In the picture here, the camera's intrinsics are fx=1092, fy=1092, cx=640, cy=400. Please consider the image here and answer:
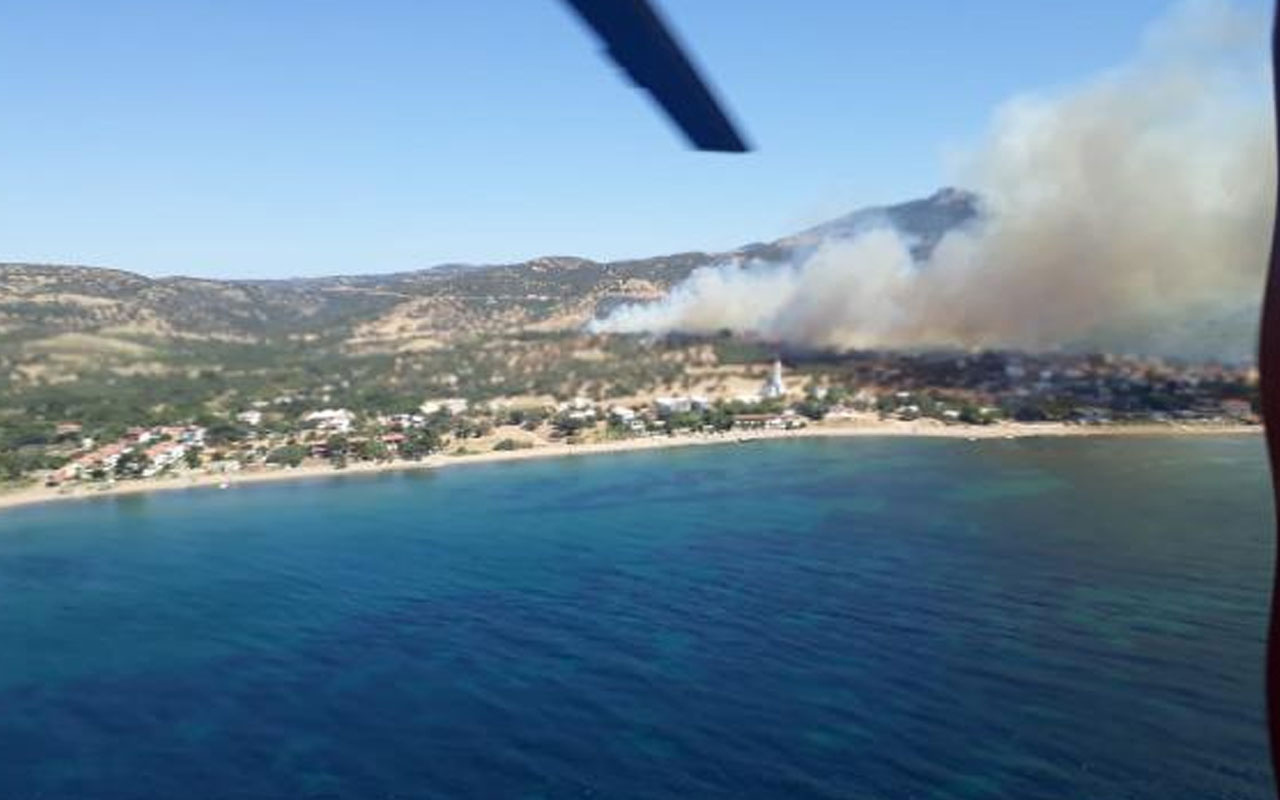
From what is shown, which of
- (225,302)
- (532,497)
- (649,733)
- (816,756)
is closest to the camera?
(816,756)

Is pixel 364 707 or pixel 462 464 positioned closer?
pixel 364 707

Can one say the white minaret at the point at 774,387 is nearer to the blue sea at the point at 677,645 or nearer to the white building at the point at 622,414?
the white building at the point at 622,414

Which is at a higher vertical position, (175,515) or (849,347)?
(849,347)

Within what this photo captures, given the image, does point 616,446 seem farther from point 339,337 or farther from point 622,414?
point 339,337

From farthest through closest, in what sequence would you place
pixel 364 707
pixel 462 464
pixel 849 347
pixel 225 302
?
pixel 225 302 < pixel 462 464 < pixel 849 347 < pixel 364 707

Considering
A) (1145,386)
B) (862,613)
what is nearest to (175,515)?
(862,613)

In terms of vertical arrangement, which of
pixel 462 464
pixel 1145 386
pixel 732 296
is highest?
pixel 732 296

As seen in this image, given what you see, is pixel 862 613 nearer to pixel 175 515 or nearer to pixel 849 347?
pixel 849 347

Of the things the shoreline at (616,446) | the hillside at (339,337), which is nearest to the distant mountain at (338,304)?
the hillside at (339,337)
